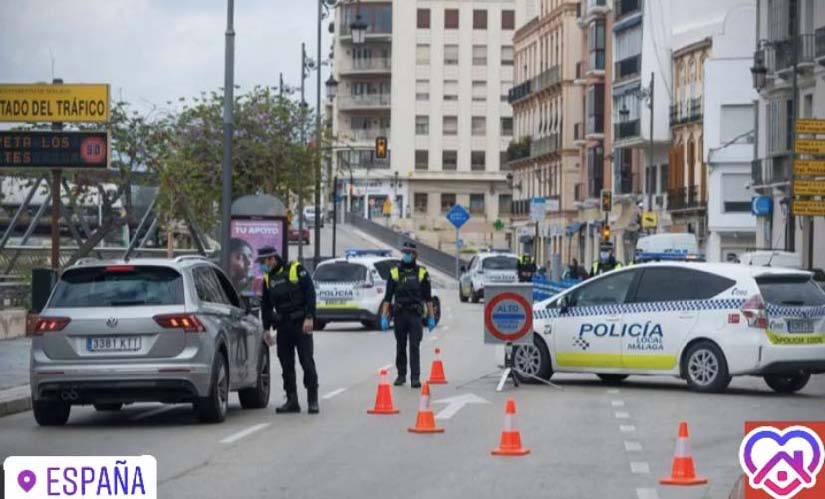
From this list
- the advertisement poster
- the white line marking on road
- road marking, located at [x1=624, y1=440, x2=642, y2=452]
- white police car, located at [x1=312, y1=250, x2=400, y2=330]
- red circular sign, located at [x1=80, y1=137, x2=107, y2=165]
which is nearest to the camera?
the white line marking on road

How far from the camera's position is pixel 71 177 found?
49938 millimetres

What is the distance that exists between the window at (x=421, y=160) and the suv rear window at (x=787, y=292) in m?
116

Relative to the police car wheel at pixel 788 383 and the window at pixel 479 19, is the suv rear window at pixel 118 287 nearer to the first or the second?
the police car wheel at pixel 788 383

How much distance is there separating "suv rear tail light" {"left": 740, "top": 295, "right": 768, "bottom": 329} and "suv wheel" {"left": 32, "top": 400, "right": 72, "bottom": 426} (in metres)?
8.99

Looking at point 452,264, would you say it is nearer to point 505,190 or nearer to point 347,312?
point 505,190

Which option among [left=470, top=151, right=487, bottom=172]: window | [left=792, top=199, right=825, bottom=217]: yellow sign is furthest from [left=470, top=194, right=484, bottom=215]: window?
[left=792, top=199, right=825, bottom=217]: yellow sign

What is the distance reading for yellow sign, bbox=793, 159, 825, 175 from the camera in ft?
134

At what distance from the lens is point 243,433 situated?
1864cm

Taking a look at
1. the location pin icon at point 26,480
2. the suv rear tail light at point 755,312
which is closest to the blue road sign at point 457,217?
the suv rear tail light at point 755,312

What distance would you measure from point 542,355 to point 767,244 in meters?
34.7

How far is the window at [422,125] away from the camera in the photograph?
13938 centimetres

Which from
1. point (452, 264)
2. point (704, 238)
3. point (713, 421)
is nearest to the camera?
point (713, 421)

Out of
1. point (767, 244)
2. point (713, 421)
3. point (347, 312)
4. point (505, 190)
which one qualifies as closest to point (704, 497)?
point (713, 421)

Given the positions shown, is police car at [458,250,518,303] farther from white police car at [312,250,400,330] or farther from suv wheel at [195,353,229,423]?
suv wheel at [195,353,229,423]
